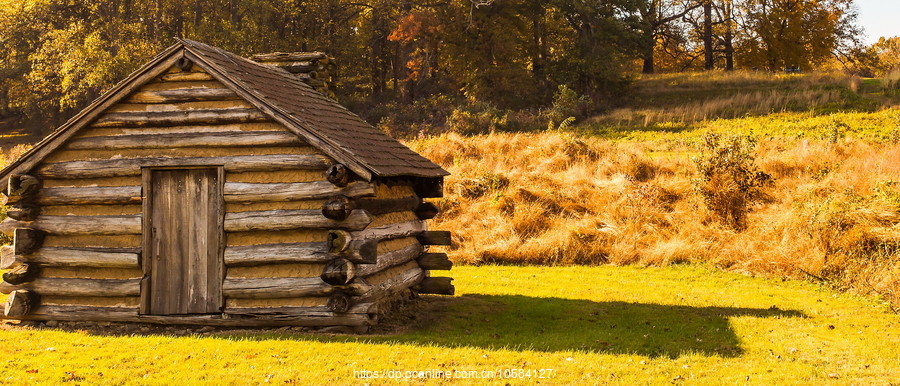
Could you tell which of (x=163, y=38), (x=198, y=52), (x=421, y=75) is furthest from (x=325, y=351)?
(x=163, y=38)

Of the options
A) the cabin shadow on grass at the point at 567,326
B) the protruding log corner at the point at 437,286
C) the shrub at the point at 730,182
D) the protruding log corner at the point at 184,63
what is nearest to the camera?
the cabin shadow on grass at the point at 567,326

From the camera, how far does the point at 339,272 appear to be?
402 inches

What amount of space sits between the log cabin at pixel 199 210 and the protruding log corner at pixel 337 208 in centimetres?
2

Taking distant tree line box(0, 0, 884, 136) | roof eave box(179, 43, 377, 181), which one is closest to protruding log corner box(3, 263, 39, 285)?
roof eave box(179, 43, 377, 181)

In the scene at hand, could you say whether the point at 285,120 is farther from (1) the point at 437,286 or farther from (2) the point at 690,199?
(2) the point at 690,199

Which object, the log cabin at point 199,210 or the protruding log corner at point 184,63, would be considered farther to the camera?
the protruding log corner at point 184,63

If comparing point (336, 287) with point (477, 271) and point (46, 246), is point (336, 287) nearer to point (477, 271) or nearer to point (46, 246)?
point (46, 246)

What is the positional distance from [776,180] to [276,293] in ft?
48.9

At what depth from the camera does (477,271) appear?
17797 millimetres

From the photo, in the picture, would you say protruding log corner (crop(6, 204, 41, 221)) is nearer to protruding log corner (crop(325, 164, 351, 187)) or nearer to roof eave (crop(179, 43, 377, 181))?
roof eave (crop(179, 43, 377, 181))

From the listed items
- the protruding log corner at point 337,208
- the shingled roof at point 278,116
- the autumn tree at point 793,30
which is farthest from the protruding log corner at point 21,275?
the autumn tree at point 793,30

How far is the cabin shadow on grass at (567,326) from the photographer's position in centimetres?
991

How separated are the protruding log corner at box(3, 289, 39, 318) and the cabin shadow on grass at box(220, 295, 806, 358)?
391cm

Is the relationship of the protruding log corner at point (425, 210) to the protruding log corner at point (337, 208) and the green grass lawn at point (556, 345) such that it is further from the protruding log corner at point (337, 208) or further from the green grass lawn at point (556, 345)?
the protruding log corner at point (337, 208)
